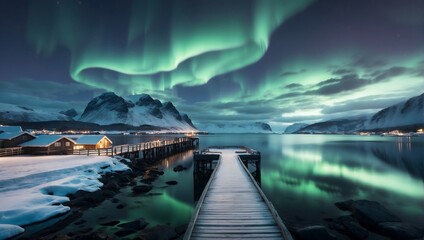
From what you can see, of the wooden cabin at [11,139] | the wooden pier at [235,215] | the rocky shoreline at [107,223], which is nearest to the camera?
the wooden pier at [235,215]

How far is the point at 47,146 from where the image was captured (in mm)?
39188

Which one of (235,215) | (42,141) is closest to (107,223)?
(235,215)

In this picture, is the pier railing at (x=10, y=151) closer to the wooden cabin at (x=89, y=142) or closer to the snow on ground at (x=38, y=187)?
the wooden cabin at (x=89, y=142)

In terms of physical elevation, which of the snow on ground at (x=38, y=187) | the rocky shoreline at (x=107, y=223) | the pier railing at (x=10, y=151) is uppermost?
the pier railing at (x=10, y=151)

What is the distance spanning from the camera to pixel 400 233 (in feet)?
50.0

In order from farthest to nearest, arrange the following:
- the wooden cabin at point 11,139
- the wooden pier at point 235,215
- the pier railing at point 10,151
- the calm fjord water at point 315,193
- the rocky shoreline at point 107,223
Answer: the wooden cabin at point 11,139, the pier railing at point 10,151, the calm fjord water at point 315,193, the rocky shoreline at point 107,223, the wooden pier at point 235,215

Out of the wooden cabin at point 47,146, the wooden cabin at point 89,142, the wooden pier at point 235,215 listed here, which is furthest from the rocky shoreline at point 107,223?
the wooden cabin at point 89,142

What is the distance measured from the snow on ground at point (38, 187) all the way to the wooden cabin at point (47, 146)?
40.1 feet

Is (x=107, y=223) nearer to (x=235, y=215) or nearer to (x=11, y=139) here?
(x=235, y=215)

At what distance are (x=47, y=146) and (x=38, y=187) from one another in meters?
22.3

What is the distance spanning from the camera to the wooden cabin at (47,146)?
39188mm

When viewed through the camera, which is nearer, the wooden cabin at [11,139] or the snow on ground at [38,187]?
the snow on ground at [38,187]

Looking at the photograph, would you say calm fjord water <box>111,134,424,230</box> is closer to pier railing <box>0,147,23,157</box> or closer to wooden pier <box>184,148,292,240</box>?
wooden pier <box>184,148,292,240</box>

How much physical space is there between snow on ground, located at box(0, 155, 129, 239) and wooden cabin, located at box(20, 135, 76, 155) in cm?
1221
